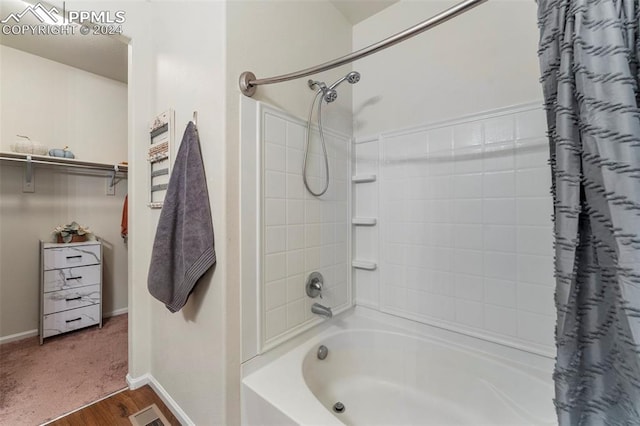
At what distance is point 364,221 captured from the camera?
169cm

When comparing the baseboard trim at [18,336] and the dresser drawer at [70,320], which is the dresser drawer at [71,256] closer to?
the dresser drawer at [70,320]

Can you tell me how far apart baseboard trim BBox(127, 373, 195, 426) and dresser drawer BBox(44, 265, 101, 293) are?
4.09 feet

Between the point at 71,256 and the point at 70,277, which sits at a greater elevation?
the point at 71,256

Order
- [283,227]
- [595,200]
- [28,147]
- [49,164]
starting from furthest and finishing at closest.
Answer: [49,164] → [28,147] → [283,227] → [595,200]

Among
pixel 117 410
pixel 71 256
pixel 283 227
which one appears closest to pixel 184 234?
pixel 283 227

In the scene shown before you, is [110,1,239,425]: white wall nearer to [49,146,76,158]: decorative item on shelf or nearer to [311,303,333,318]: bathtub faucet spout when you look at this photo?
[311,303,333,318]: bathtub faucet spout

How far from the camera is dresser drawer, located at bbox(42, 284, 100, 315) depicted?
7.10 feet

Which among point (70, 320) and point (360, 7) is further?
point (70, 320)

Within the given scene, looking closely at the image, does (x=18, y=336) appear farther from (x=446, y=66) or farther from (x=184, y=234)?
(x=446, y=66)

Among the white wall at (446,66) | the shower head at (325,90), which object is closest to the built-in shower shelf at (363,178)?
the white wall at (446,66)

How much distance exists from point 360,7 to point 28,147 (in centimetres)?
275

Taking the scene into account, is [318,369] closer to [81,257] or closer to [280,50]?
[280,50]

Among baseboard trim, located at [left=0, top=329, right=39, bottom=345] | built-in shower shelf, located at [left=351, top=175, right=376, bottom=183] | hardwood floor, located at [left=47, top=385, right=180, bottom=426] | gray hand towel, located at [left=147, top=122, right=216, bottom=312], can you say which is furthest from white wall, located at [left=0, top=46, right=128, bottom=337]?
built-in shower shelf, located at [left=351, top=175, right=376, bottom=183]

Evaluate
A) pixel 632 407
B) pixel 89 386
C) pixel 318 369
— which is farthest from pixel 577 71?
pixel 89 386
